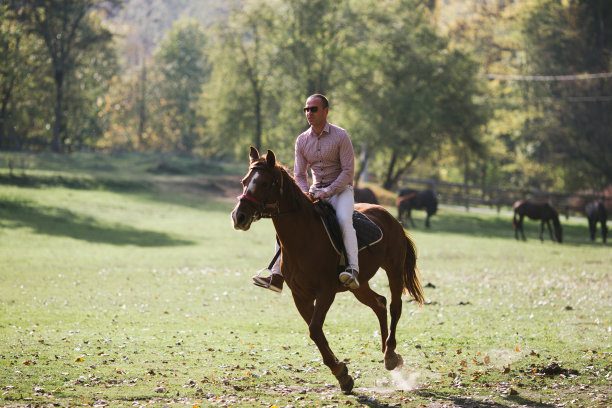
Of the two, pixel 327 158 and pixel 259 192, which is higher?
pixel 327 158

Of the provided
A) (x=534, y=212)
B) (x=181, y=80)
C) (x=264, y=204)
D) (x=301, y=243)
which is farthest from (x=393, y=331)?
(x=181, y=80)

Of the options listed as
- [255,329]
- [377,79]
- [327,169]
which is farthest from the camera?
[377,79]

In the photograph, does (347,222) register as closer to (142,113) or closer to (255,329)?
(255,329)

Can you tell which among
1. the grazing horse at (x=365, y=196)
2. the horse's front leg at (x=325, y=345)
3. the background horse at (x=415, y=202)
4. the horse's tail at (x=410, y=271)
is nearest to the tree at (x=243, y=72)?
the background horse at (x=415, y=202)

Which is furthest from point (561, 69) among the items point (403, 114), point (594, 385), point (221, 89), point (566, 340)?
point (594, 385)

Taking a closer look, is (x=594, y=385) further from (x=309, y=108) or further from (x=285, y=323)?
(x=285, y=323)

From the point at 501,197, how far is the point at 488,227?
1976 centimetres

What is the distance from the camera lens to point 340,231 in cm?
867

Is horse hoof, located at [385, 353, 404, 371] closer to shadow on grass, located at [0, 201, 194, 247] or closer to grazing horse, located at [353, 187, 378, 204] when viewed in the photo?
shadow on grass, located at [0, 201, 194, 247]

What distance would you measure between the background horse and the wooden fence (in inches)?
271

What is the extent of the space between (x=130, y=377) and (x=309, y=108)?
428 cm

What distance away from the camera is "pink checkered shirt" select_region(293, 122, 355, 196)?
8758mm

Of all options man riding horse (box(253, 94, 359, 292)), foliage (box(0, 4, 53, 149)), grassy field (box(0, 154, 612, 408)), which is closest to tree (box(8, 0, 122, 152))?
foliage (box(0, 4, 53, 149))

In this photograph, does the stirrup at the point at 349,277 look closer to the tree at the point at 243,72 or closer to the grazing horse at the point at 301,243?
the grazing horse at the point at 301,243
